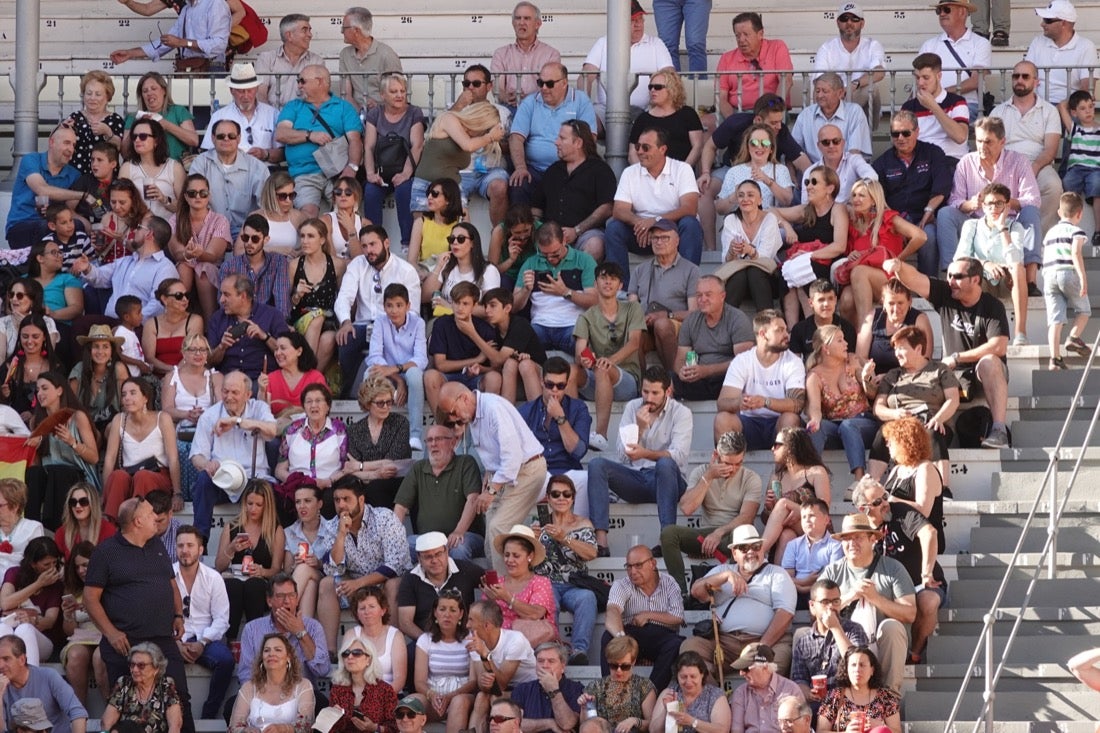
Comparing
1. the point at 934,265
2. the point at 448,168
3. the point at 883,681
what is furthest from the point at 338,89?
the point at 883,681

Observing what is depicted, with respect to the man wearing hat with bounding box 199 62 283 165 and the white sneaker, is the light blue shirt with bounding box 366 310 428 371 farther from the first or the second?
the man wearing hat with bounding box 199 62 283 165

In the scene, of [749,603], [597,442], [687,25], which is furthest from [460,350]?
[687,25]

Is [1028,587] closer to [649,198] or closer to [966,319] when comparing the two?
[966,319]

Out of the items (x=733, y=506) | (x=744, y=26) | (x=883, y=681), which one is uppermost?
(x=744, y=26)

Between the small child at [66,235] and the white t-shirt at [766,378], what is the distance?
443cm

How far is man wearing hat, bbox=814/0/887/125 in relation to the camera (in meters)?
16.0

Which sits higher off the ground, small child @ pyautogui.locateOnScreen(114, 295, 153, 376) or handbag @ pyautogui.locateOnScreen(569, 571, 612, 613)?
small child @ pyautogui.locateOnScreen(114, 295, 153, 376)

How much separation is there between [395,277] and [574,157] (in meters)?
1.58

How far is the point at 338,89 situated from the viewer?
16.7 metres

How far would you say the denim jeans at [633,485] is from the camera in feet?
41.4

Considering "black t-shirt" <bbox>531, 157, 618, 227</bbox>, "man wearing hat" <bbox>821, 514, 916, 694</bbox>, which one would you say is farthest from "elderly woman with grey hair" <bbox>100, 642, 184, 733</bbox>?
"black t-shirt" <bbox>531, 157, 618, 227</bbox>

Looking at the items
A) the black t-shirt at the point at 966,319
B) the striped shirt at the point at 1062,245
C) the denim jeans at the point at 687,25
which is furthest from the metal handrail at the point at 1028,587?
the denim jeans at the point at 687,25

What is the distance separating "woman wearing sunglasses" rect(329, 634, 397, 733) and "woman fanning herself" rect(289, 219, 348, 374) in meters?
2.94

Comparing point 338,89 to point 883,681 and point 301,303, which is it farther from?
point 883,681
